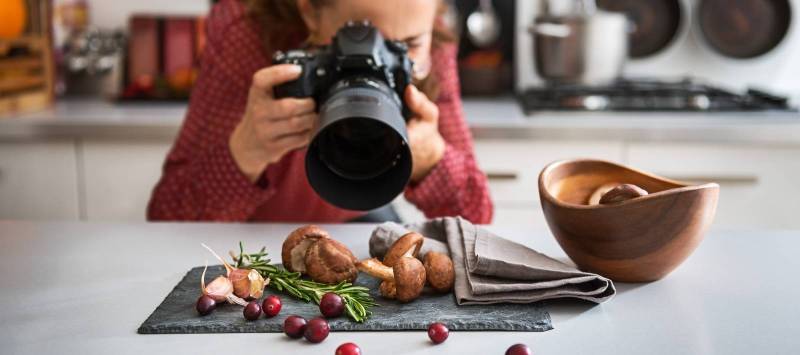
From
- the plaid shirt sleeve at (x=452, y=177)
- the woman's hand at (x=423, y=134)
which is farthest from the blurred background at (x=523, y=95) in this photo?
the woman's hand at (x=423, y=134)

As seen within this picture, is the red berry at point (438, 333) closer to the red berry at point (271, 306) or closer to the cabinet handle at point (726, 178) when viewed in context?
the red berry at point (271, 306)

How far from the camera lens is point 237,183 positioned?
1.18 meters

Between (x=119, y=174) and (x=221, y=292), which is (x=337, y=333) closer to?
(x=221, y=292)

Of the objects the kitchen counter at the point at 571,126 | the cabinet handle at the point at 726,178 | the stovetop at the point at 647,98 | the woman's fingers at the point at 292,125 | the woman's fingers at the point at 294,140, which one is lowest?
the cabinet handle at the point at 726,178

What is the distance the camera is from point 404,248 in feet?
2.47

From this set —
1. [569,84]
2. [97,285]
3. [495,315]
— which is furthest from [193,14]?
[495,315]

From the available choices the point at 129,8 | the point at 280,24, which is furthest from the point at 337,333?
the point at 129,8

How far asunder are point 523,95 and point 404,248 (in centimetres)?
126

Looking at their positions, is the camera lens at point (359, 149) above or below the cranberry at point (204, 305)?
above

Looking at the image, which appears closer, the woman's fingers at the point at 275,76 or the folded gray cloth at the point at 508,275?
the folded gray cloth at the point at 508,275

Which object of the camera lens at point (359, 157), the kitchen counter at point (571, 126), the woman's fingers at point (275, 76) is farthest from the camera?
the kitchen counter at point (571, 126)

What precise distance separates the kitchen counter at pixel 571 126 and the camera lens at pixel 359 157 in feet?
2.67

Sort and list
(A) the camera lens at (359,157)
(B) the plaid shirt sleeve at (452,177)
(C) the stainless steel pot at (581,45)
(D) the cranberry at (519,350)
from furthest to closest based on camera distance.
Answer: 1. (C) the stainless steel pot at (581,45)
2. (B) the plaid shirt sleeve at (452,177)
3. (A) the camera lens at (359,157)
4. (D) the cranberry at (519,350)

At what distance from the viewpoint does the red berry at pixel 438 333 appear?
619mm
